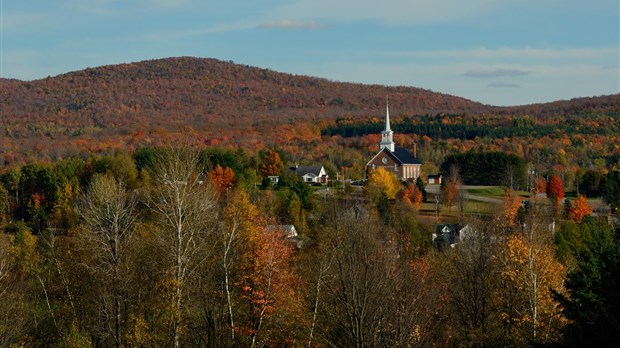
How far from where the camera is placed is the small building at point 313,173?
302ft

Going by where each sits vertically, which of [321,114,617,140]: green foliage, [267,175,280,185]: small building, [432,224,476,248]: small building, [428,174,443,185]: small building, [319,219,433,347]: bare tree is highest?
[321,114,617,140]: green foliage

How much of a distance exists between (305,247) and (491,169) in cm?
4861

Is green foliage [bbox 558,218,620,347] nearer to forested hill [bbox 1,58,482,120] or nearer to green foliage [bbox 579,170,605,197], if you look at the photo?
green foliage [bbox 579,170,605,197]

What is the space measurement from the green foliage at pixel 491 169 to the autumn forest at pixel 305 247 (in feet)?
0.58

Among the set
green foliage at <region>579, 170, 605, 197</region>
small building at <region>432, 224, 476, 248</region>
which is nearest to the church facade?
green foliage at <region>579, 170, 605, 197</region>

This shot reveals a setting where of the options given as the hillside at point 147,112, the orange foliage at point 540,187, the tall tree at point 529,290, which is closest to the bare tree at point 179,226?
the tall tree at point 529,290

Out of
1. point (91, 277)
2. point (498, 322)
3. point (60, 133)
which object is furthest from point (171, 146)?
point (60, 133)

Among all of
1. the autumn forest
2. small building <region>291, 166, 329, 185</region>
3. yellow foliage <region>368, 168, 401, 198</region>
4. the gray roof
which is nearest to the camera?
the autumn forest

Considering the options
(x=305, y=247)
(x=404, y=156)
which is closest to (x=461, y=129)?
(x=404, y=156)

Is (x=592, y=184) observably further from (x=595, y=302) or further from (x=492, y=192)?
(x=595, y=302)

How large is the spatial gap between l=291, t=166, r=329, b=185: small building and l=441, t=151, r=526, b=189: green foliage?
1266 cm

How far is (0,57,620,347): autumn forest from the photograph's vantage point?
824 inches

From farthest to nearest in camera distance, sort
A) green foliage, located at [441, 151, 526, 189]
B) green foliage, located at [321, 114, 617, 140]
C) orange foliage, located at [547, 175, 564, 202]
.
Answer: green foliage, located at [321, 114, 617, 140] < green foliage, located at [441, 151, 526, 189] < orange foliage, located at [547, 175, 564, 202]

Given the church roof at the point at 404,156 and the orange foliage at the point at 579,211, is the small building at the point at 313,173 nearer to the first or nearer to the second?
the church roof at the point at 404,156
